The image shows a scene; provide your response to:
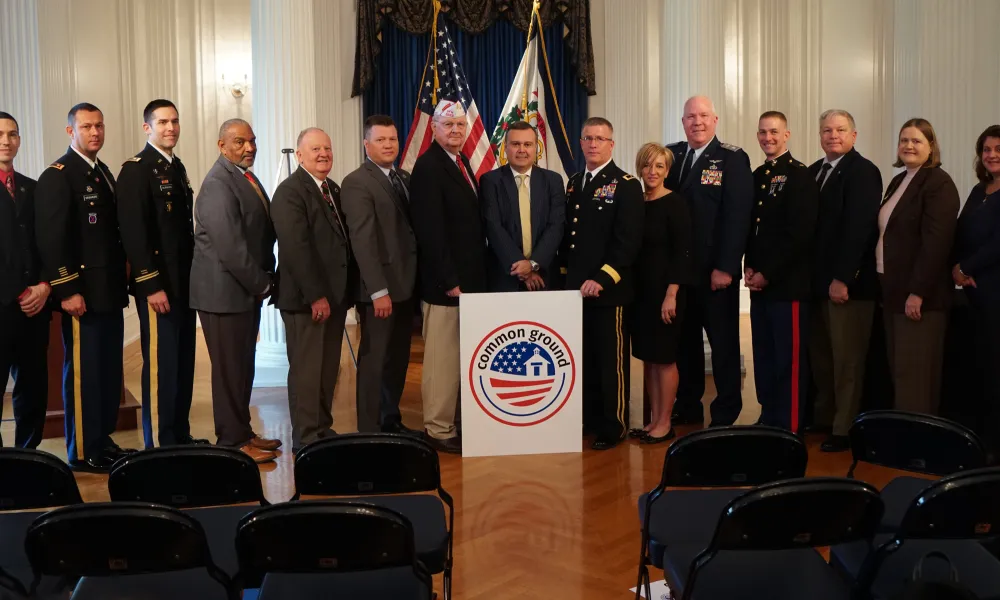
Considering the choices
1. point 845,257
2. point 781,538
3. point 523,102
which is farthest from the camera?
point 523,102

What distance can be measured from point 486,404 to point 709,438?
207 cm

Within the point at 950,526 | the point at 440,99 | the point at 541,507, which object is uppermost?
the point at 440,99

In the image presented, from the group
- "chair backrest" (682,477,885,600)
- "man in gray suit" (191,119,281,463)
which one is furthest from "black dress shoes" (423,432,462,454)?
"chair backrest" (682,477,885,600)

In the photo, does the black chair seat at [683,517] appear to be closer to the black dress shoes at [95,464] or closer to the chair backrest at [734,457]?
the chair backrest at [734,457]

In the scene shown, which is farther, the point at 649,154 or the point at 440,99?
the point at 440,99

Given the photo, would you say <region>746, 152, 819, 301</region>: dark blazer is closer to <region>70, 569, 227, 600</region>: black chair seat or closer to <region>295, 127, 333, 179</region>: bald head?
<region>295, 127, 333, 179</region>: bald head

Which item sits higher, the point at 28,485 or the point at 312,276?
the point at 312,276

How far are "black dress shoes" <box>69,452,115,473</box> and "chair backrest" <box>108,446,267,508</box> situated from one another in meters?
2.11

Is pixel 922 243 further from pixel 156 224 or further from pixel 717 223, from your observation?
pixel 156 224

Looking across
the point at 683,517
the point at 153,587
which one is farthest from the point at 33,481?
the point at 683,517

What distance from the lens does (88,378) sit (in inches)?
179

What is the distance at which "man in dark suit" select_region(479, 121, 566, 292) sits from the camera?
477 cm

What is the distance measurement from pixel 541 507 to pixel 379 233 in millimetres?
1610

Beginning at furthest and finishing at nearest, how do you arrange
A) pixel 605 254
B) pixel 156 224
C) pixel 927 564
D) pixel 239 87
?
1. pixel 239 87
2. pixel 605 254
3. pixel 156 224
4. pixel 927 564
